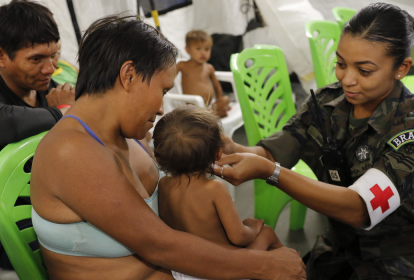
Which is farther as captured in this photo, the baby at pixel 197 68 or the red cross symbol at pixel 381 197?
the baby at pixel 197 68

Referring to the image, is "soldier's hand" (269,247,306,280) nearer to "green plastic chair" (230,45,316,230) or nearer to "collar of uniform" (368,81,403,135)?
"collar of uniform" (368,81,403,135)

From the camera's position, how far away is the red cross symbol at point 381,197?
4.36 ft

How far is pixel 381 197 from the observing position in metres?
1.33

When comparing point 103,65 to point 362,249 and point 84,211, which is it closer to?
point 84,211

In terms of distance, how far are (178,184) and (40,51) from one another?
944 mm

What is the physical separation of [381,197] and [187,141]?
29.2 inches

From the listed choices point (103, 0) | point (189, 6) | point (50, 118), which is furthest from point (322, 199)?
point (189, 6)

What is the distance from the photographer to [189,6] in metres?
4.53

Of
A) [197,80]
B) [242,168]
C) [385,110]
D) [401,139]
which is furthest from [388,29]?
[197,80]

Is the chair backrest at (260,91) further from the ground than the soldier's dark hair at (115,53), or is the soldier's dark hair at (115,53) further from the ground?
the soldier's dark hair at (115,53)

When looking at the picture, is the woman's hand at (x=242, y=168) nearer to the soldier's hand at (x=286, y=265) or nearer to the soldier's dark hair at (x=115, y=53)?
the soldier's hand at (x=286, y=265)

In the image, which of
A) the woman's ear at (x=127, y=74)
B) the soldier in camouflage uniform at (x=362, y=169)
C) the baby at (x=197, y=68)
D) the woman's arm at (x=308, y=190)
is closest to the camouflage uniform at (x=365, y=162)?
the soldier in camouflage uniform at (x=362, y=169)

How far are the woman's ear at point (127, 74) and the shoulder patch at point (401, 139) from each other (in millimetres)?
1000

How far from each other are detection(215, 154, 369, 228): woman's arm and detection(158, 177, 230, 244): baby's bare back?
0.42 feet
